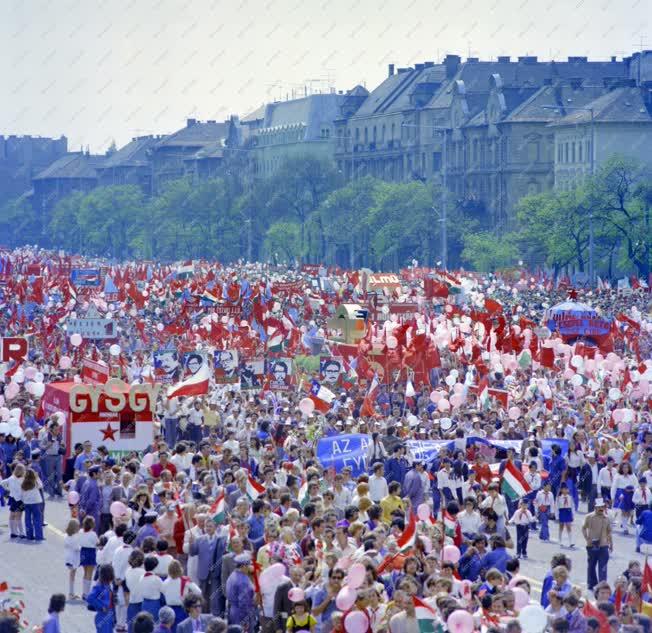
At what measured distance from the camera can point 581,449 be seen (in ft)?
88.8

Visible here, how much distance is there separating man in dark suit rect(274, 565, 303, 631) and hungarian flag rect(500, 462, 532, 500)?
6.54m

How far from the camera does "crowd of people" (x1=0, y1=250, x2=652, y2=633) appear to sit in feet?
52.2

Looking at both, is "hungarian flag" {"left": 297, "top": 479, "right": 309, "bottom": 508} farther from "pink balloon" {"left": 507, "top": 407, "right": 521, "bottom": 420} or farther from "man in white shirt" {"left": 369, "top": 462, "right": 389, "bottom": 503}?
"pink balloon" {"left": 507, "top": 407, "right": 521, "bottom": 420}

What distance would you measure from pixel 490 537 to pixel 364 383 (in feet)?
58.9

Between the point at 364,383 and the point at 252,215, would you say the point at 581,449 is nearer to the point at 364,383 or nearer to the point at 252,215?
the point at 364,383

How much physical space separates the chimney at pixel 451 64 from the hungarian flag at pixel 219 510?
110 m

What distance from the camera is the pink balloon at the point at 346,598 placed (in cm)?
1507

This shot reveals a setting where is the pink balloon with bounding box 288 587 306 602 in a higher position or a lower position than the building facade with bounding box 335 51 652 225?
lower

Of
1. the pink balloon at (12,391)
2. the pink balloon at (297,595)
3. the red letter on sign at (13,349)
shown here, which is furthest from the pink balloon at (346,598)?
the red letter on sign at (13,349)

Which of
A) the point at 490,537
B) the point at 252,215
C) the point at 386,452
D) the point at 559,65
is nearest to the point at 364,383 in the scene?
the point at 386,452

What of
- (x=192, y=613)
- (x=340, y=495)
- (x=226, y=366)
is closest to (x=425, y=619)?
(x=192, y=613)

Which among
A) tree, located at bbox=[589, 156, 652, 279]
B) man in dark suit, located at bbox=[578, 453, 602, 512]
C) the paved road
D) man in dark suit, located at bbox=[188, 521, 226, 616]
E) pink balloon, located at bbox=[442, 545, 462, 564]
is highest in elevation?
tree, located at bbox=[589, 156, 652, 279]

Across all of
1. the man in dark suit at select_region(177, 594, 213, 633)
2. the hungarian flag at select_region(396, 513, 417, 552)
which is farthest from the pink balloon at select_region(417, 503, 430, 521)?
the man in dark suit at select_region(177, 594, 213, 633)

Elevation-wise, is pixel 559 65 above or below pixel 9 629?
above
